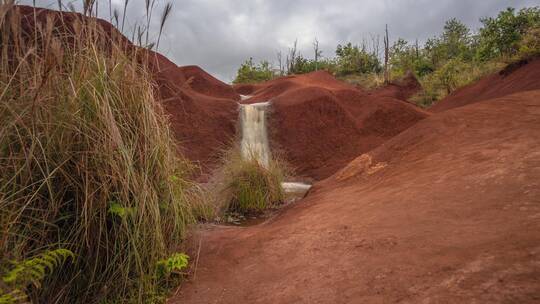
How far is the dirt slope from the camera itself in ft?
6.07

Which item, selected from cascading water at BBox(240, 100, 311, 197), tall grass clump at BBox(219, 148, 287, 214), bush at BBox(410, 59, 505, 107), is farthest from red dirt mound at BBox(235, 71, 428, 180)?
tall grass clump at BBox(219, 148, 287, 214)

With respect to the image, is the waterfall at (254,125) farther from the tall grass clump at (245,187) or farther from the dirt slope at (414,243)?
the dirt slope at (414,243)

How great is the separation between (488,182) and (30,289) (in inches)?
131

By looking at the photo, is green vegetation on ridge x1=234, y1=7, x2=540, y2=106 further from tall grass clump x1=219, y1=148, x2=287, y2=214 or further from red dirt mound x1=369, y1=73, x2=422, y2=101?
tall grass clump x1=219, y1=148, x2=287, y2=214

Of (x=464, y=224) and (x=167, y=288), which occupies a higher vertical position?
(x=464, y=224)

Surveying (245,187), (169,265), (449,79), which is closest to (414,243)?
(169,265)

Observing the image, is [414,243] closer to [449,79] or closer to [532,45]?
[532,45]

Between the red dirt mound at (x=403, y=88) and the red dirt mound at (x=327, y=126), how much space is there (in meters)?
6.92

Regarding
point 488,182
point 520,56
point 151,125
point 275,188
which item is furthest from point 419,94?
point 151,125

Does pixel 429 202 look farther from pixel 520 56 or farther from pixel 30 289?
pixel 520 56

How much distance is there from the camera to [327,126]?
549 inches

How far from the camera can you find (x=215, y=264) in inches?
120

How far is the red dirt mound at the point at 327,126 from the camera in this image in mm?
13234

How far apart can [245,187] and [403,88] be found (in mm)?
17535
